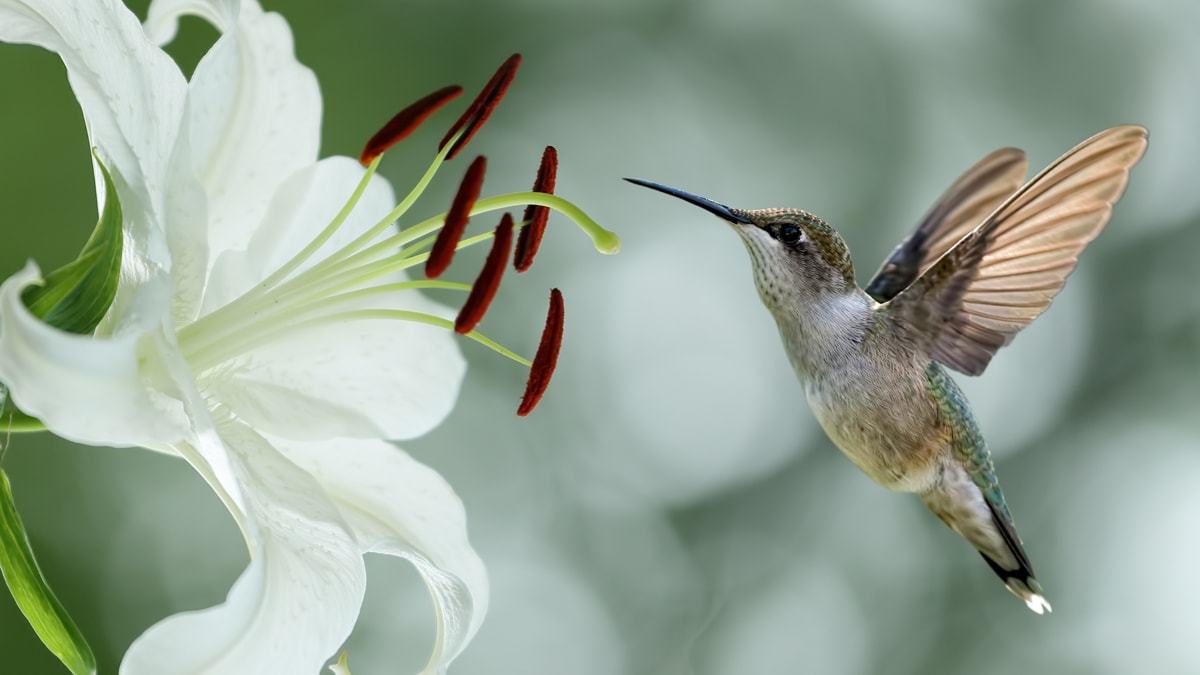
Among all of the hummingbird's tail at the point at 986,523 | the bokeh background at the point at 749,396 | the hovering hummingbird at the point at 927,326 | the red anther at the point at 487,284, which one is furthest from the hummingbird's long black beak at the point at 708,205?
the bokeh background at the point at 749,396

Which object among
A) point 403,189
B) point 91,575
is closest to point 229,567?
point 91,575

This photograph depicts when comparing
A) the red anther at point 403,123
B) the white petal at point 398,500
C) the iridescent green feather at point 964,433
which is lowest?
the white petal at point 398,500

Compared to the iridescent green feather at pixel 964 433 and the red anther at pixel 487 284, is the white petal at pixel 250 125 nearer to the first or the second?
the red anther at pixel 487 284

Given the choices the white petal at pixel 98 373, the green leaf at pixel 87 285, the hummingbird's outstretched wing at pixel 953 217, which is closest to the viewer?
the white petal at pixel 98 373

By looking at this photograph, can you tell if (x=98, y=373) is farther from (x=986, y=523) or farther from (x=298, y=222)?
(x=986, y=523)

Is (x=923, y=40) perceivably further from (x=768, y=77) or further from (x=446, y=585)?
(x=446, y=585)

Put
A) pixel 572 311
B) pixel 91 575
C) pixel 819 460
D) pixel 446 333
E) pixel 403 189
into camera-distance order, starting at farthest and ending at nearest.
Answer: pixel 572 311
pixel 819 460
pixel 403 189
pixel 91 575
pixel 446 333
